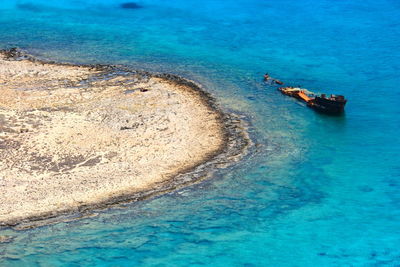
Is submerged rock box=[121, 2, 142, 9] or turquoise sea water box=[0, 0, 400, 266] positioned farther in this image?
submerged rock box=[121, 2, 142, 9]

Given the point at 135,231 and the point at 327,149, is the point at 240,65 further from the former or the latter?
the point at 135,231

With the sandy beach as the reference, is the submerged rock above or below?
above

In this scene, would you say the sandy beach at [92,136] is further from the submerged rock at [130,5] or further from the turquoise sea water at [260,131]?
the submerged rock at [130,5]

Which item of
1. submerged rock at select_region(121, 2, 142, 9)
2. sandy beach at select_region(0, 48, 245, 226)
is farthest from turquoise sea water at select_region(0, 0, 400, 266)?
sandy beach at select_region(0, 48, 245, 226)

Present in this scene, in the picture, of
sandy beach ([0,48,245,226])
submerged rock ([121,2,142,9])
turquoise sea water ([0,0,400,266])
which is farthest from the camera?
submerged rock ([121,2,142,9])

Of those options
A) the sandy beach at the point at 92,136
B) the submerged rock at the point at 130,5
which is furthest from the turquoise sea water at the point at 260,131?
the sandy beach at the point at 92,136

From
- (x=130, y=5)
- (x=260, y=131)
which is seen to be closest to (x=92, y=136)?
(x=260, y=131)

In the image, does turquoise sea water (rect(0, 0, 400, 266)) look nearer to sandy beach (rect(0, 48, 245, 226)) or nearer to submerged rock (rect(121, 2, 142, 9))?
submerged rock (rect(121, 2, 142, 9))

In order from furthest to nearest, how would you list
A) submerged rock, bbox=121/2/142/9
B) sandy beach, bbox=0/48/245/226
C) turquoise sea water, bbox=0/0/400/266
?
submerged rock, bbox=121/2/142/9
sandy beach, bbox=0/48/245/226
turquoise sea water, bbox=0/0/400/266
